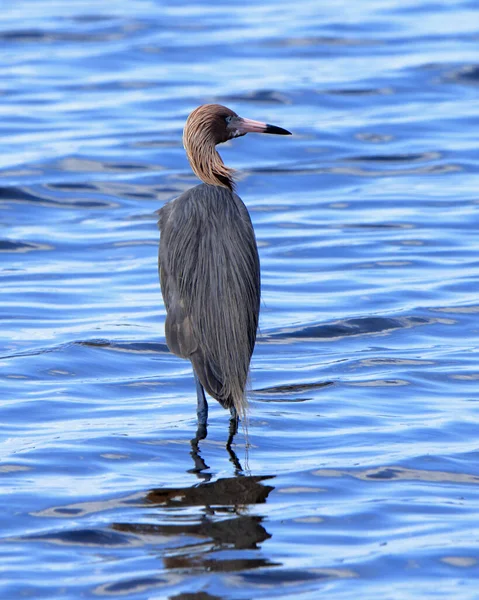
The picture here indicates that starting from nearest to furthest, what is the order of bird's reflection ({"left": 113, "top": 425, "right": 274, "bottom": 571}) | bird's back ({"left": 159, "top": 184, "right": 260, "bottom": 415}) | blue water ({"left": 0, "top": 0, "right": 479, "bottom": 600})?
bird's reflection ({"left": 113, "top": 425, "right": 274, "bottom": 571}) → blue water ({"left": 0, "top": 0, "right": 479, "bottom": 600}) → bird's back ({"left": 159, "top": 184, "right": 260, "bottom": 415})

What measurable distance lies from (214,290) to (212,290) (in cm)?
1

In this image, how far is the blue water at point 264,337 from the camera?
5.38 meters

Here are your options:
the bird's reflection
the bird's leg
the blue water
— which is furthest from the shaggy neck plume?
the bird's reflection

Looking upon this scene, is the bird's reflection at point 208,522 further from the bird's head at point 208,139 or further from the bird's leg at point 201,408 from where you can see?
the bird's head at point 208,139

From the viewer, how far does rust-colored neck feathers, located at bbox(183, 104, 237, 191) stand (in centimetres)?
738

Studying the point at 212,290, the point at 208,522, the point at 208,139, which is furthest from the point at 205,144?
A: the point at 208,522

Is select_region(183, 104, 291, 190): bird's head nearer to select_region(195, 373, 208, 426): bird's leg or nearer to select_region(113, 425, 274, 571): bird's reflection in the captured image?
select_region(195, 373, 208, 426): bird's leg

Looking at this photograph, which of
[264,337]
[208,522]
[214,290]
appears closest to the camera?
[208,522]

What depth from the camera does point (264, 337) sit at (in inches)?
348

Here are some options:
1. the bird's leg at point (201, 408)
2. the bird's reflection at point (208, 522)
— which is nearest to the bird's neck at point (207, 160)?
the bird's leg at point (201, 408)

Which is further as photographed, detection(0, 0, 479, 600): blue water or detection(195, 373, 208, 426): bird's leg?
detection(195, 373, 208, 426): bird's leg

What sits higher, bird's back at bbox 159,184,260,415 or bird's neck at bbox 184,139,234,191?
bird's neck at bbox 184,139,234,191

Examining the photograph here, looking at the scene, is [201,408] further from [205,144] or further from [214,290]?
[205,144]

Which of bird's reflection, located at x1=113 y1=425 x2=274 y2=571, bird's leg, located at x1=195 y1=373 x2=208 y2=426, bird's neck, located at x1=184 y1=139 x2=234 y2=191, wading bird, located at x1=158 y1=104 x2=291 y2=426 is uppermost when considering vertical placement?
bird's neck, located at x1=184 y1=139 x2=234 y2=191
